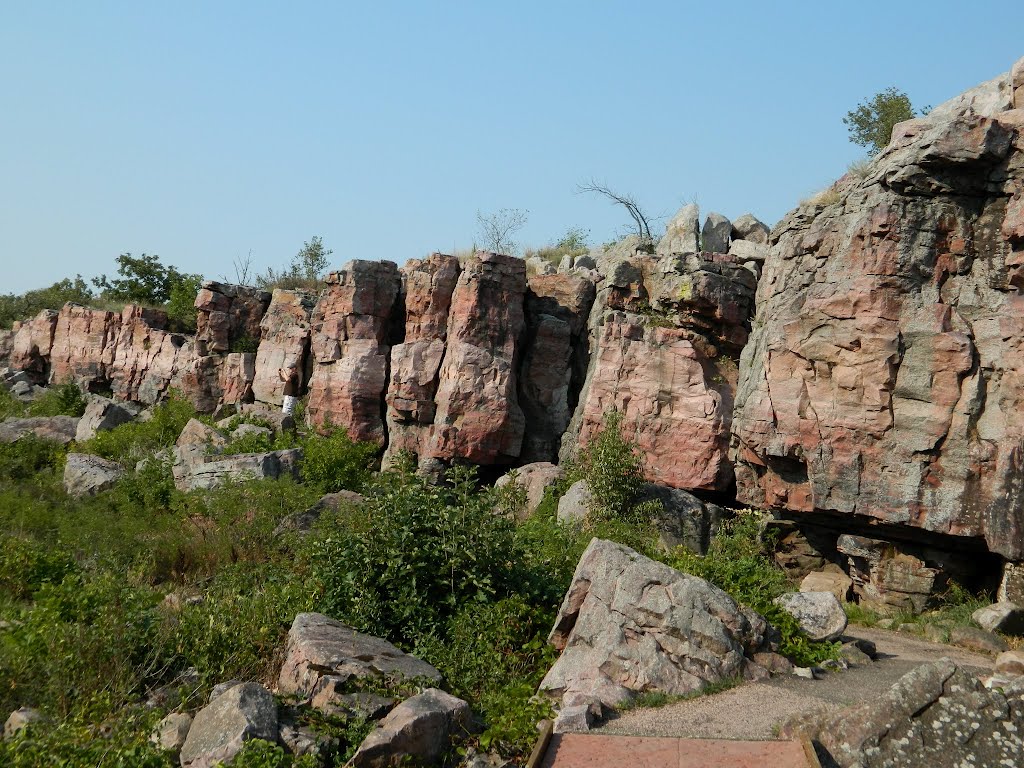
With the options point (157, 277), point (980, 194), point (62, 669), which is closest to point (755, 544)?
point (980, 194)

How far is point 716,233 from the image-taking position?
20688 millimetres

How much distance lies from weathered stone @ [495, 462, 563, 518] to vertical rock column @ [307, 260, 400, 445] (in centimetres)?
435

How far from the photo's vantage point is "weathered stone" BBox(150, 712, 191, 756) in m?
6.35

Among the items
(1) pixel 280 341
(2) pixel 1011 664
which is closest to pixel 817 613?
(2) pixel 1011 664

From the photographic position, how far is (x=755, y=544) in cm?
1301

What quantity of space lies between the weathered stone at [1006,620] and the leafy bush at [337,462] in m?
10.9

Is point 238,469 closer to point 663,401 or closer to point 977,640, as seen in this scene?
point 663,401

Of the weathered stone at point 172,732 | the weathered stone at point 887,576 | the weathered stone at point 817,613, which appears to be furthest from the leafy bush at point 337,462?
the weathered stone at point 172,732

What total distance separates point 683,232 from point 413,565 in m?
14.3

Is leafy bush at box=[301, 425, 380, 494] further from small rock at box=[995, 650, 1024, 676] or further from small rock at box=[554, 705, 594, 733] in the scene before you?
small rock at box=[995, 650, 1024, 676]

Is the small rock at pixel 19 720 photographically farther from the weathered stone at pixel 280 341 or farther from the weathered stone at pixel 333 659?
the weathered stone at pixel 280 341

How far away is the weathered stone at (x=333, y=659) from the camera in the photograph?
7156mm

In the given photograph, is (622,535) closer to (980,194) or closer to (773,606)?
(773,606)

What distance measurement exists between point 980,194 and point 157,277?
1118 inches
